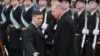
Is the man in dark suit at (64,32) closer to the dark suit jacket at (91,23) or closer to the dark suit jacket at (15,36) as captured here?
the dark suit jacket at (91,23)

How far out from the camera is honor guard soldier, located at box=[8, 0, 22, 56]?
11.9 meters

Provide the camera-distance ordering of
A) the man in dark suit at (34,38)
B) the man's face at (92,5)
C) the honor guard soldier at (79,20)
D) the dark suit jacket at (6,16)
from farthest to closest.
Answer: the dark suit jacket at (6,16)
the honor guard soldier at (79,20)
the man's face at (92,5)
the man in dark suit at (34,38)

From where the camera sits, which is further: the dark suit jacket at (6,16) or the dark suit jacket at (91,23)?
the dark suit jacket at (6,16)

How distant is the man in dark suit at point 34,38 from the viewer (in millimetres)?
7516

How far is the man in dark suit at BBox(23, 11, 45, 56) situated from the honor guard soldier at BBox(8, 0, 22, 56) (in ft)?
13.2

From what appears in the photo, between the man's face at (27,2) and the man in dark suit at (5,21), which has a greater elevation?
the man's face at (27,2)

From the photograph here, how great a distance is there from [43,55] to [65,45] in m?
0.56

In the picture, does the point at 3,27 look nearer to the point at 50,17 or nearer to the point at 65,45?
the point at 50,17

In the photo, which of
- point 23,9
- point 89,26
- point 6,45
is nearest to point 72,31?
point 89,26

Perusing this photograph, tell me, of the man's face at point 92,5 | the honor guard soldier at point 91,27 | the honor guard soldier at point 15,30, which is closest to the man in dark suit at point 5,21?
the honor guard soldier at point 15,30

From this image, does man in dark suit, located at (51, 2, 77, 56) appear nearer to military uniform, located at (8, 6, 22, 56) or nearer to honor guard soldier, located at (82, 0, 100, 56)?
honor guard soldier, located at (82, 0, 100, 56)

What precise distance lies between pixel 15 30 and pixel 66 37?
14.4 feet

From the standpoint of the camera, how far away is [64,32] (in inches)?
309

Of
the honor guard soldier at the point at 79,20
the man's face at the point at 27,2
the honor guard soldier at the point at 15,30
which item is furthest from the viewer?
the honor guard soldier at the point at 15,30
